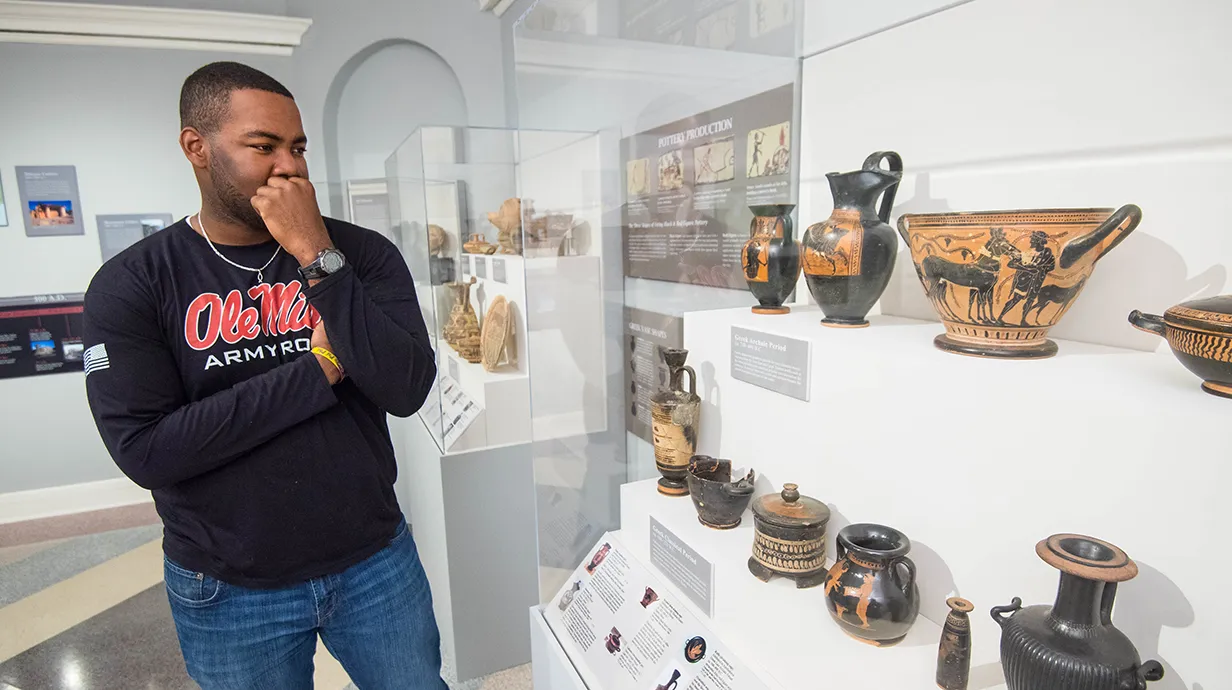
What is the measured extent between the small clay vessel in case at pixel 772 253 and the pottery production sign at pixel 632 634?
25.3 inches

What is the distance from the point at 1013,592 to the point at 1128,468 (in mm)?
247

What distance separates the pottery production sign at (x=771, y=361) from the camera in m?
1.12

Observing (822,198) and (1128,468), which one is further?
(822,198)

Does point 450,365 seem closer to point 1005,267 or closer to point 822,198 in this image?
point 822,198

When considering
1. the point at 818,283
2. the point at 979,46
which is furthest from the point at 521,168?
the point at 979,46

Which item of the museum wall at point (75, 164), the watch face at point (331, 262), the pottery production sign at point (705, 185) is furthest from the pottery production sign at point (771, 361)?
the museum wall at point (75, 164)

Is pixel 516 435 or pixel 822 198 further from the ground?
pixel 822 198

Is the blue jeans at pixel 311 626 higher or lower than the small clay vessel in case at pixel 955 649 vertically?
lower

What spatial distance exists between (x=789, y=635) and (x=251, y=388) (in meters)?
0.92

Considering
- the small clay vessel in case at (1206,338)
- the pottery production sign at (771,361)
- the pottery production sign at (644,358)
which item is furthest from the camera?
the pottery production sign at (644,358)

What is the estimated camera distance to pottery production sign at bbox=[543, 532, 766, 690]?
3.47 feet

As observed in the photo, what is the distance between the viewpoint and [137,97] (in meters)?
3.45

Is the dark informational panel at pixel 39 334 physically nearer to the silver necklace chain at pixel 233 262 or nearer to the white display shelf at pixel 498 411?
the white display shelf at pixel 498 411

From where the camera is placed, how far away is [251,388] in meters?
1.00
